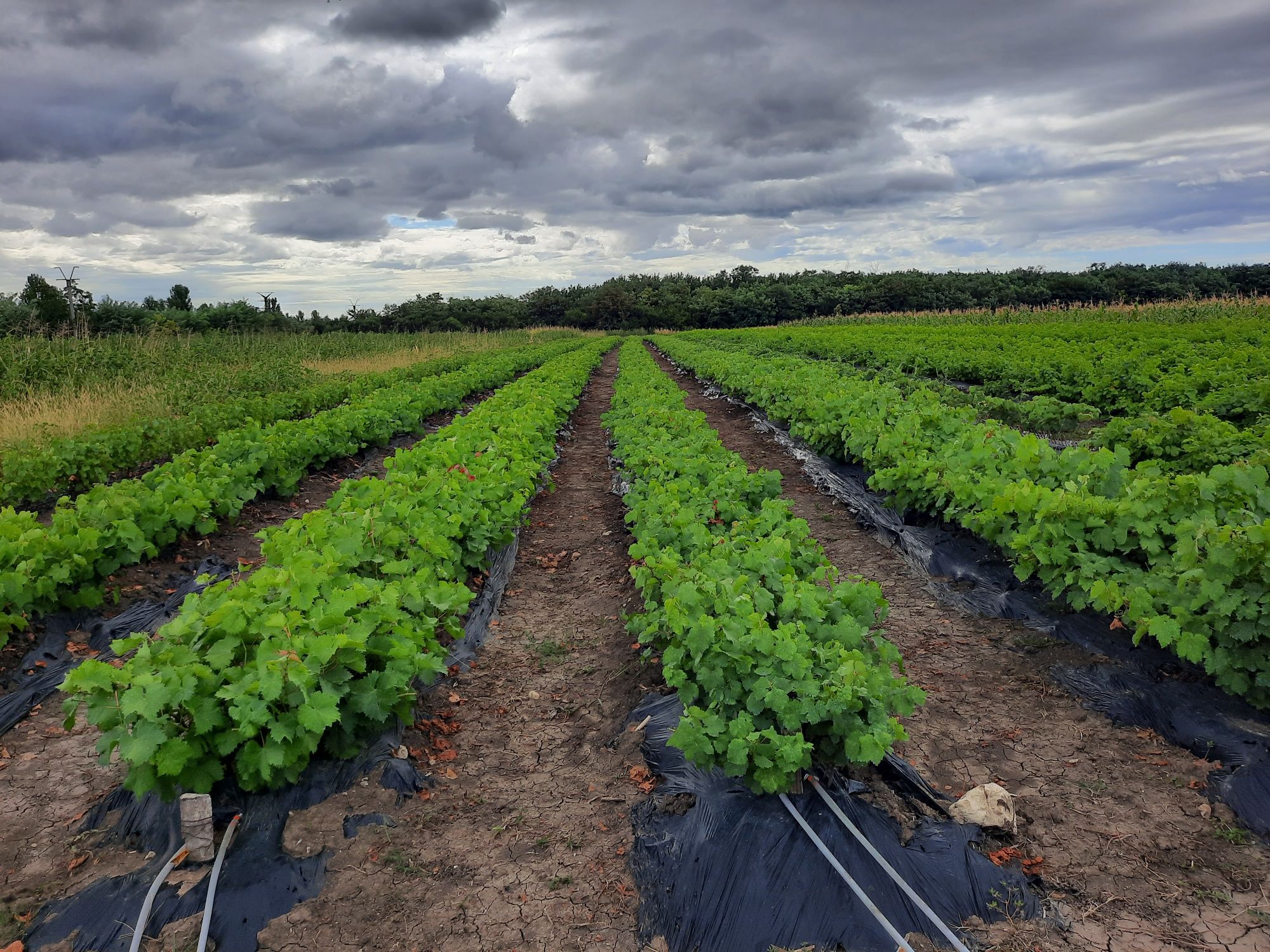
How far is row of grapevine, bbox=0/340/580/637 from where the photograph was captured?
5434 mm

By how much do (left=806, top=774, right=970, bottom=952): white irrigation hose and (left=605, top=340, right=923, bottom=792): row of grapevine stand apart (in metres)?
0.17

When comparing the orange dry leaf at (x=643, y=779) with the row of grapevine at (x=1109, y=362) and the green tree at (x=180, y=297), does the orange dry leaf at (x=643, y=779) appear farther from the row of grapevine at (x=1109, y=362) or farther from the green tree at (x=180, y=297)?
the green tree at (x=180, y=297)

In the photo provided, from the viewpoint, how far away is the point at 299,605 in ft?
13.3

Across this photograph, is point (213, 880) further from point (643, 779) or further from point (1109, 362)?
point (1109, 362)

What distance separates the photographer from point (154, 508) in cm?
682

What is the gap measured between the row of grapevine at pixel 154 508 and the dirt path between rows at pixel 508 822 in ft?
10.1

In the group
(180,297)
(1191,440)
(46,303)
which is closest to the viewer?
(1191,440)

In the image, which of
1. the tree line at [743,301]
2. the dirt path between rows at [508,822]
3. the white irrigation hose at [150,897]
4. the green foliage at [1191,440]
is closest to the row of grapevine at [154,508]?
the white irrigation hose at [150,897]

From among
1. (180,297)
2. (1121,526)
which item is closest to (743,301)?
(180,297)

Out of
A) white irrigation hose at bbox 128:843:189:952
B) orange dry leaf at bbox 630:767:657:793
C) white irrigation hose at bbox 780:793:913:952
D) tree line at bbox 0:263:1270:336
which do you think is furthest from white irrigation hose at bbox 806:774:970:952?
tree line at bbox 0:263:1270:336

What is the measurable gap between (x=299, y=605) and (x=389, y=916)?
163 centimetres

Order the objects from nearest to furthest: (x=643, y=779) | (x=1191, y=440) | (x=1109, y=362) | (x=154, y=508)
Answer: (x=643, y=779) → (x=154, y=508) → (x=1191, y=440) → (x=1109, y=362)

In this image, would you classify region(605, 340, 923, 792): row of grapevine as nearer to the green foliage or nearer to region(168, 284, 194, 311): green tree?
the green foliage

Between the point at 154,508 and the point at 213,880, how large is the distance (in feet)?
15.3
